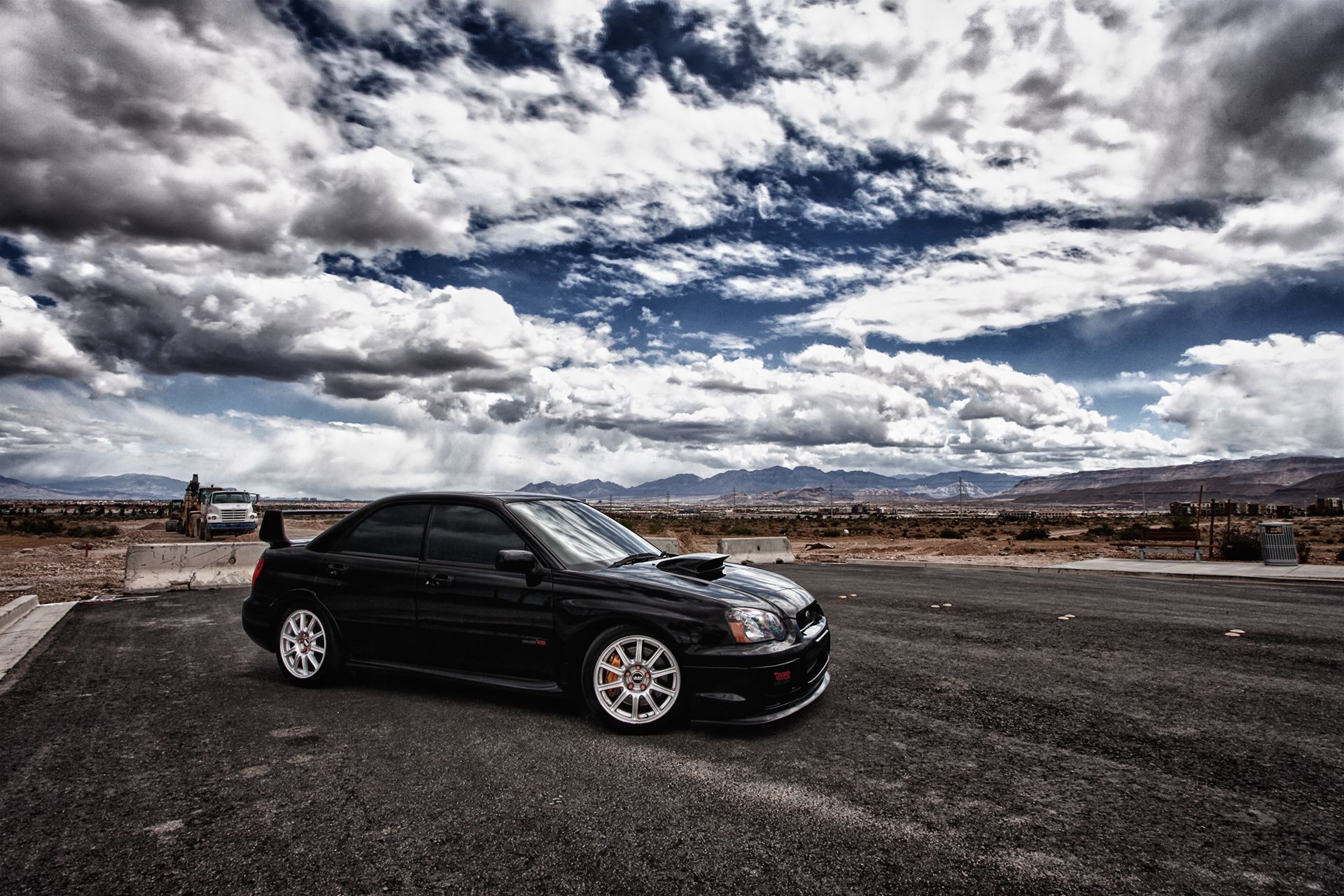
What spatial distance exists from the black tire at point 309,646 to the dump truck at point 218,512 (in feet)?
96.5

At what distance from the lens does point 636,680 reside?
4648mm

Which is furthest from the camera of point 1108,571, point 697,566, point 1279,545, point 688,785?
point 1279,545

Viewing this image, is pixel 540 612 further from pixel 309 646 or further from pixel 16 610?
pixel 16 610

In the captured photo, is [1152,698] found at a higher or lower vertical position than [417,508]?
lower

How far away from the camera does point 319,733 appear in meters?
4.59

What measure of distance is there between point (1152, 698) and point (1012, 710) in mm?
1212

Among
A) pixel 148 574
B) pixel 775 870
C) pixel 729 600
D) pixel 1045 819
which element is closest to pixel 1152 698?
pixel 1045 819

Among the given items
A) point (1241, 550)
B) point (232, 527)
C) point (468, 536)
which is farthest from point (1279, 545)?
point (232, 527)

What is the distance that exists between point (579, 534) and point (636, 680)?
133cm

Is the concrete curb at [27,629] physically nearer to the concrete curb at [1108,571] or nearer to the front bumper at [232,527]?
the concrete curb at [1108,571]

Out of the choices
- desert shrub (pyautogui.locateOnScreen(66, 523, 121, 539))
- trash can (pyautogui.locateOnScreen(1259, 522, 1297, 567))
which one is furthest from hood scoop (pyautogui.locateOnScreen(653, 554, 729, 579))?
desert shrub (pyautogui.locateOnScreen(66, 523, 121, 539))

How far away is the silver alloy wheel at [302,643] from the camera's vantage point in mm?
5742

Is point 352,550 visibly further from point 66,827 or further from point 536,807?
point 536,807

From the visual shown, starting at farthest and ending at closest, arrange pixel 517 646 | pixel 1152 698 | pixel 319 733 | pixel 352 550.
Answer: pixel 352 550 → pixel 1152 698 → pixel 517 646 → pixel 319 733
